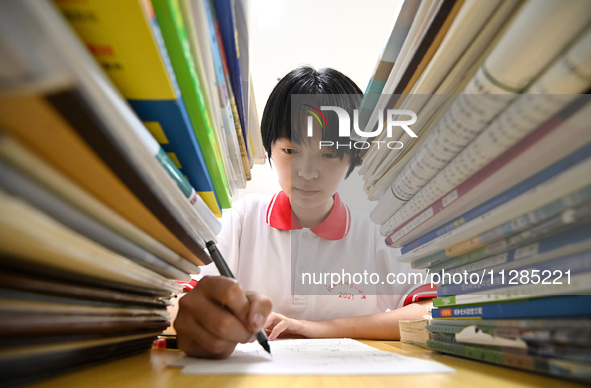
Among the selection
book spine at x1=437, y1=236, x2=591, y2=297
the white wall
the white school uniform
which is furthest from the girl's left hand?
the white wall

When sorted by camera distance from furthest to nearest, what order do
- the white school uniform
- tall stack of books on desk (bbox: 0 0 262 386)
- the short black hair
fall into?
the white school uniform < the short black hair < tall stack of books on desk (bbox: 0 0 262 386)

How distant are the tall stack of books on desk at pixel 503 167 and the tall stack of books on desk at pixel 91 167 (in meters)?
0.23

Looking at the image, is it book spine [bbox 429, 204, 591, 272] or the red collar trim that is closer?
book spine [bbox 429, 204, 591, 272]

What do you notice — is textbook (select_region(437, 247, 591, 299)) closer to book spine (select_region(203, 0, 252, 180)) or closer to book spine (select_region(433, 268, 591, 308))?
book spine (select_region(433, 268, 591, 308))

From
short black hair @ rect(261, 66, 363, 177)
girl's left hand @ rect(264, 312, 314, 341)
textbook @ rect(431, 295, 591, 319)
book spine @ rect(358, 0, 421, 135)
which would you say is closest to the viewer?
textbook @ rect(431, 295, 591, 319)

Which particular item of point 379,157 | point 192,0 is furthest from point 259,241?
point 192,0

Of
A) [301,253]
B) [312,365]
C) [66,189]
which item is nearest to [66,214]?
[66,189]

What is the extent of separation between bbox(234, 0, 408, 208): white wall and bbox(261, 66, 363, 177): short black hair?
33.6 inches

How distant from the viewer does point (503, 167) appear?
0.30m

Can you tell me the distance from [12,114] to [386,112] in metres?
0.44

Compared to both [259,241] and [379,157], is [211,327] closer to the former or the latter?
[379,157]

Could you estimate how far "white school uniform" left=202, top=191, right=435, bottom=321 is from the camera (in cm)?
110

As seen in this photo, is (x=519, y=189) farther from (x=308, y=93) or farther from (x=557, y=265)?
(x=308, y=93)

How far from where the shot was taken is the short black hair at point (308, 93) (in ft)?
3.19
